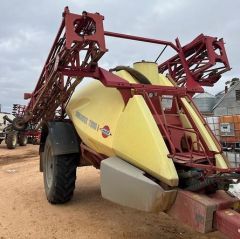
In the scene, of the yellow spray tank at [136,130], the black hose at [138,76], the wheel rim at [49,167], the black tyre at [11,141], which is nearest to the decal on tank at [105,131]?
the yellow spray tank at [136,130]

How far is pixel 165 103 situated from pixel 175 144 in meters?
0.67

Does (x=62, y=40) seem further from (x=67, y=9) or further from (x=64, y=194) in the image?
(x=64, y=194)

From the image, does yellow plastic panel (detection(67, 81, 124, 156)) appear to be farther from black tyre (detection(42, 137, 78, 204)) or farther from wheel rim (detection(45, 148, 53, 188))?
wheel rim (detection(45, 148, 53, 188))

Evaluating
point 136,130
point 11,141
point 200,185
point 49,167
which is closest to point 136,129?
point 136,130

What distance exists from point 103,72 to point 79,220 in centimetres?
209

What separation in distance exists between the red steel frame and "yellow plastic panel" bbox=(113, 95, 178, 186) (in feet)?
0.47

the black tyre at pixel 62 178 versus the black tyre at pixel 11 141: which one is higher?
the black tyre at pixel 62 178

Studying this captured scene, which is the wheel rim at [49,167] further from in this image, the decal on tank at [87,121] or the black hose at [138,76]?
the black hose at [138,76]

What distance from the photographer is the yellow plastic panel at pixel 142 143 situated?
3992 millimetres

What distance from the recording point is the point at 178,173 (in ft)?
13.6

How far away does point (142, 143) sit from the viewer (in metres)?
4.23

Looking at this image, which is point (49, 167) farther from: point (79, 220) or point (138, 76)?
point (138, 76)

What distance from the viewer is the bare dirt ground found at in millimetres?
5047

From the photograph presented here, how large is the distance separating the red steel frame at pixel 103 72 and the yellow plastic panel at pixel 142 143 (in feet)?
0.47
